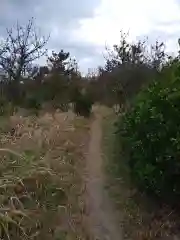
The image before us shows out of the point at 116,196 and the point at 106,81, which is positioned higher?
the point at 106,81

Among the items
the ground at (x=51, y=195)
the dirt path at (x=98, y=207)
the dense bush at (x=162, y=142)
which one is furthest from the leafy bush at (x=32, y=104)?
the dense bush at (x=162, y=142)

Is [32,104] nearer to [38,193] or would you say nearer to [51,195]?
[51,195]

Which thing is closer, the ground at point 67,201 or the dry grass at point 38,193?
the dry grass at point 38,193

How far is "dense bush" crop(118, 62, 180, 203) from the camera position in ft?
22.8

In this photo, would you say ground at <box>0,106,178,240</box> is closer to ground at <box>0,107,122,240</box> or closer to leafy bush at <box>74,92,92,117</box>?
ground at <box>0,107,122,240</box>

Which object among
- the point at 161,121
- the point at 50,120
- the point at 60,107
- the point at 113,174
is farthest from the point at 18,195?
the point at 60,107

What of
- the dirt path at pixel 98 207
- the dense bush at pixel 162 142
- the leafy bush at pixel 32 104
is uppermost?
the leafy bush at pixel 32 104

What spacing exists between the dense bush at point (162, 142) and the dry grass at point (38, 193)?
56.6 inches

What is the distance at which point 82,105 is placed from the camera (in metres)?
25.8

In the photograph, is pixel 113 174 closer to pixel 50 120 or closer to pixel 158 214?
pixel 158 214

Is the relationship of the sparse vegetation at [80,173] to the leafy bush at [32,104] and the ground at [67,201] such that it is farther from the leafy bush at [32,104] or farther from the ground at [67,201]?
the leafy bush at [32,104]

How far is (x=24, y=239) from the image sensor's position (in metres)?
6.45

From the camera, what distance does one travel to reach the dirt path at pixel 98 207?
24.3 feet

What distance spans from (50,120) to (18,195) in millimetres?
12457
